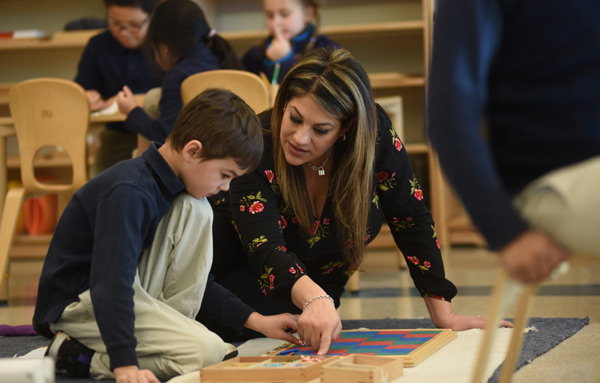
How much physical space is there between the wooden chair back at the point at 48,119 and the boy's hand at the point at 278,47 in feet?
2.94

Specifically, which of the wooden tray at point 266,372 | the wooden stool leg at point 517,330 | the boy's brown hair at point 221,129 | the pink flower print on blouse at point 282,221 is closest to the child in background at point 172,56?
the pink flower print on blouse at point 282,221

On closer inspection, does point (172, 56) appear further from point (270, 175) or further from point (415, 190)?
point (415, 190)

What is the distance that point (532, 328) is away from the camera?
1.82 meters

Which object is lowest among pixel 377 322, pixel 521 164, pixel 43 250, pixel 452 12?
pixel 43 250

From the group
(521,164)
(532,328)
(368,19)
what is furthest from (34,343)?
(368,19)

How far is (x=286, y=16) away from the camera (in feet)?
10.7

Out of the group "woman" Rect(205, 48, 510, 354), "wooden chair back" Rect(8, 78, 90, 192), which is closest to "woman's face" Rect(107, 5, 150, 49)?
"wooden chair back" Rect(8, 78, 90, 192)

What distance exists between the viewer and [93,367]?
149 cm

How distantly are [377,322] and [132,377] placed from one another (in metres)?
0.91

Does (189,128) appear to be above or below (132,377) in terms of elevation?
above

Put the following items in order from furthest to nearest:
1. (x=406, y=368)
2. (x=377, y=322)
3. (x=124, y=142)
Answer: (x=124, y=142), (x=377, y=322), (x=406, y=368)

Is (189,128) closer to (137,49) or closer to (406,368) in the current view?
(406,368)

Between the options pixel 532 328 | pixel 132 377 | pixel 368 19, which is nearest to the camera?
pixel 132 377

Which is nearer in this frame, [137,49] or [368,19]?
[137,49]
